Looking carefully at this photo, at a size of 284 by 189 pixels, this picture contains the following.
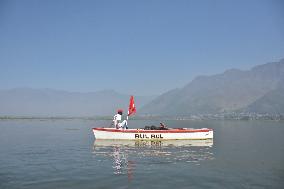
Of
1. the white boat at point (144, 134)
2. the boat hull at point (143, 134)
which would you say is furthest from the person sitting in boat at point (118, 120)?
the boat hull at point (143, 134)

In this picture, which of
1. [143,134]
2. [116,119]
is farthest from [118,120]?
[143,134]

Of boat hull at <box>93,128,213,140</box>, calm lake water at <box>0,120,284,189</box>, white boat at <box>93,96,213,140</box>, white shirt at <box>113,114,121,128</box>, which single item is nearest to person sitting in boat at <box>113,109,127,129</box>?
white shirt at <box>113,114,121,128</box>

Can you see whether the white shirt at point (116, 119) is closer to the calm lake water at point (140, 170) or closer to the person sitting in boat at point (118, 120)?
the person sitting in boat at point (118, 120)

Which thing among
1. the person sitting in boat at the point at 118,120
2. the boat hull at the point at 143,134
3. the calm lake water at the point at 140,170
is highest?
the person sitting in boat at the point at 118,120

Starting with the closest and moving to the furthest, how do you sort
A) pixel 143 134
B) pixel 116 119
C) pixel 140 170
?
pixel 140 170 → pixel 116 119 → pixel 143 134

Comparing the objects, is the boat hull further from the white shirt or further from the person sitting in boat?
the white shirt

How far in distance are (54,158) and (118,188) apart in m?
13.3

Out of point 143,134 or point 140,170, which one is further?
point 143,134

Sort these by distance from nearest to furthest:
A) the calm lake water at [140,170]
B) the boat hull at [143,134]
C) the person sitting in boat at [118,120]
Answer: the calm lake water at [140,170] → the person sitting in boat at [118,120] → the boat hull at [143,134]

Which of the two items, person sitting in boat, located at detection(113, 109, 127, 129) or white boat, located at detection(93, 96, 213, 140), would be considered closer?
person sitting in boat, located at detection(113, 109, 127, 129)

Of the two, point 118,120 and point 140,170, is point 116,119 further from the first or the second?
point 140,170

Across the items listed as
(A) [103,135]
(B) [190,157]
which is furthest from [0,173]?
(A) [103,135]

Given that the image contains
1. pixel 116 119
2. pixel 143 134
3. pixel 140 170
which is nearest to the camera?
pixel 140 170

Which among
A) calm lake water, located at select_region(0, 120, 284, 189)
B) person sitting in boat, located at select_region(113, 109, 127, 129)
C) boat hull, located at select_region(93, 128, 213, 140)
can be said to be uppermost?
person sitting in boat, located at select_region(113, 109, 127, 129)
